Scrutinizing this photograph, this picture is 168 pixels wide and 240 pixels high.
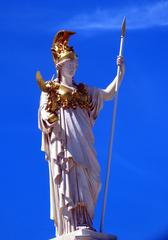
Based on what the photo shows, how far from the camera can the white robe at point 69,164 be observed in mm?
16047

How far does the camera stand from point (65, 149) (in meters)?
16.3

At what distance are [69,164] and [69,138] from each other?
22.4 inches

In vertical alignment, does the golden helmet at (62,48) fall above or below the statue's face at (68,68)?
above

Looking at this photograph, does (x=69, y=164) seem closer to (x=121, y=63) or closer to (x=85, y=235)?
(x=85, y=235)

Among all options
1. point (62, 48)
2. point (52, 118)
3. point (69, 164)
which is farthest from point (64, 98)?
point (69, 164)

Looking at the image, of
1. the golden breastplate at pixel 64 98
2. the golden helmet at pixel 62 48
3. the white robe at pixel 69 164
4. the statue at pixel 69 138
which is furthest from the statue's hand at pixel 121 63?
the white robe at pixel 69 164

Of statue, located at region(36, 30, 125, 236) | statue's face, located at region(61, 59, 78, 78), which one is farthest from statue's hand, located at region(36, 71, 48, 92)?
statue's face, located at region(61, 59, 78, 78)

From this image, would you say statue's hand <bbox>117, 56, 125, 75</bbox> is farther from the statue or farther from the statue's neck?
the statue's neck

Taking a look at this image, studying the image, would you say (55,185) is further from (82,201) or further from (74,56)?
(74,56)

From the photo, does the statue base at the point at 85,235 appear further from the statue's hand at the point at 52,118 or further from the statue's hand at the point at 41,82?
the statue's hand at the point at 41,82

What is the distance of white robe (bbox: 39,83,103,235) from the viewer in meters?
16.0

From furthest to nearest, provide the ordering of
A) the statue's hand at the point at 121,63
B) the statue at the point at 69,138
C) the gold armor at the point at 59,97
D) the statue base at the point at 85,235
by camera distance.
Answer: the statue's hand at the point at 121,63 → the gold armor at the point at 59,97 → the statue at the point at 69,138 → the statue base at the point at 85,235

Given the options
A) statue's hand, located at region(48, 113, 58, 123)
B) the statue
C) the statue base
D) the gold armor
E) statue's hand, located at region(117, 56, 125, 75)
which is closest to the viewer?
the statue base

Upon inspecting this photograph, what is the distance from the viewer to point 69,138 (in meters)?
16.4
